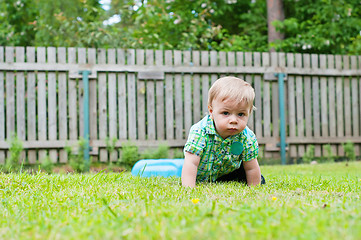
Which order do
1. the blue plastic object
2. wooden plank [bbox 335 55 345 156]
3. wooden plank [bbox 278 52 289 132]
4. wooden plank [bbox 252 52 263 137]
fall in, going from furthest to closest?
wooden plank [bbox 335 55 345 156] < wooden plank [bbox 278 52 289 132] < wooden plank [bbox 252 52 263 137] < the blue plastic object

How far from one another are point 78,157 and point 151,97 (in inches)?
59.7

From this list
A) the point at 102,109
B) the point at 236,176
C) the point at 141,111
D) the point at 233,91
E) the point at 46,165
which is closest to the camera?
the point at 233,91

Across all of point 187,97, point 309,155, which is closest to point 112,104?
point 187,97

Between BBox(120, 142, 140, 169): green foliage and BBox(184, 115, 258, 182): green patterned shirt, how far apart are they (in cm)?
326

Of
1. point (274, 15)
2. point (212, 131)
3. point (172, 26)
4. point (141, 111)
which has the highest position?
point (274, 15)

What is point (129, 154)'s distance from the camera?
6703mm

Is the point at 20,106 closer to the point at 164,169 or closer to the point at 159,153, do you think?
the point at 159,153

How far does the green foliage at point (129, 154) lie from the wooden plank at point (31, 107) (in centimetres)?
138

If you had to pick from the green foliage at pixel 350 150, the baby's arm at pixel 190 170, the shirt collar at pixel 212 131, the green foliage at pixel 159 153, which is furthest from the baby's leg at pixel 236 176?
the green foliage at pixel 350 150

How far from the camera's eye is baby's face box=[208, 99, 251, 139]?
315 cm

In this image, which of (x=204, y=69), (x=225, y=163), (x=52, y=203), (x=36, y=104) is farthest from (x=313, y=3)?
(x=52, y=203)

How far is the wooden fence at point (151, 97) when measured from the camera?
6672mm

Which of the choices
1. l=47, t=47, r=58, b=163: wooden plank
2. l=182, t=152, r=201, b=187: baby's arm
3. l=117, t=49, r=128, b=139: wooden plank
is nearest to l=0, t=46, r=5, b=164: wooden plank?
l=47, t=47, r=58, b=163: wooden plank

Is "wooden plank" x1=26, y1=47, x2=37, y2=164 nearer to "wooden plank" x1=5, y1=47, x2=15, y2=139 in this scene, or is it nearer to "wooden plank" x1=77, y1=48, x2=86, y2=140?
"wooden plank" x1=5, y1=47, x2=15, y2=139
